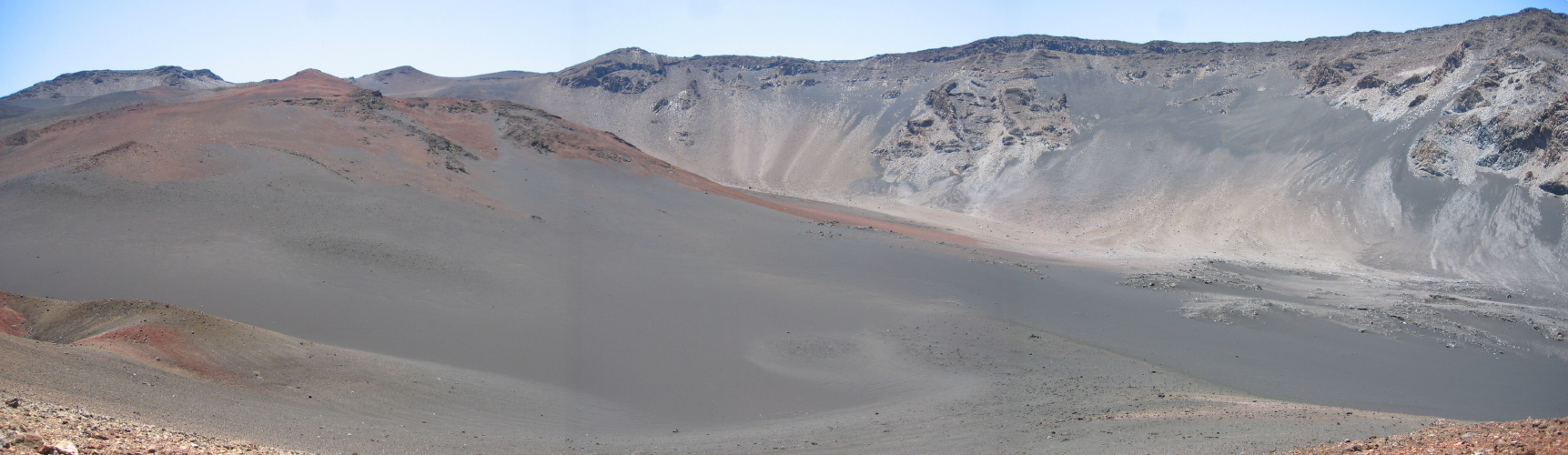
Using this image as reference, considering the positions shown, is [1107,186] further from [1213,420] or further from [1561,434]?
[1561,434]

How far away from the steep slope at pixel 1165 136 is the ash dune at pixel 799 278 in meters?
0.35

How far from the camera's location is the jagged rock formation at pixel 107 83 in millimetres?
79562

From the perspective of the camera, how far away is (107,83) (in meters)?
84.1

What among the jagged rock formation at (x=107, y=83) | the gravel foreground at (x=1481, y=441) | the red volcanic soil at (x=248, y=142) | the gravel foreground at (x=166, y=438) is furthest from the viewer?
the jagged rock formation at (x=107, y=83)

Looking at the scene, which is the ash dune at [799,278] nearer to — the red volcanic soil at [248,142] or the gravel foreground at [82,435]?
the red volcanic soil at [248,142]

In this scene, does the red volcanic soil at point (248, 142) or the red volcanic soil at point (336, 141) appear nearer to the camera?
the red volcanic soil at point (248, 142)

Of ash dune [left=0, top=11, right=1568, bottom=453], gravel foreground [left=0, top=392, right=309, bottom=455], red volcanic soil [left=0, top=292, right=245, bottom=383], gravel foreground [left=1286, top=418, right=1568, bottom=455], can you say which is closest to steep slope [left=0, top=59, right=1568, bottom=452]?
ash dune [left=0, top=11, right=1568, bottom=453]

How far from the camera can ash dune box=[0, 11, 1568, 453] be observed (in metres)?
14.7

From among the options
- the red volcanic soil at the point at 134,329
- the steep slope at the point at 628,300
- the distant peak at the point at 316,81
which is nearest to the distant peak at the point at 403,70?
the distant peak at the point at 316,81

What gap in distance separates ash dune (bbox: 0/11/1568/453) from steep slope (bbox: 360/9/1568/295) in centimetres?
35

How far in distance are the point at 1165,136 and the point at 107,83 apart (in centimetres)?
10045

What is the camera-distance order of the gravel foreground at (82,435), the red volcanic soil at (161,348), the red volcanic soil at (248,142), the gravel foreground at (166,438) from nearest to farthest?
the gravel foreground at (82,435), the gravel foreground at (166,438), the red volcanic soil at (161,348), the red volcanic soil at (248,142)

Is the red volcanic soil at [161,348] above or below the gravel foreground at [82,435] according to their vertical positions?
below

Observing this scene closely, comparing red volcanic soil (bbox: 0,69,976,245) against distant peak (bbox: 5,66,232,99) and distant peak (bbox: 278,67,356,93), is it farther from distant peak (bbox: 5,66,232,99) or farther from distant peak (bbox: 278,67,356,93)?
distant peak (bbox: 5,66,232,99)
